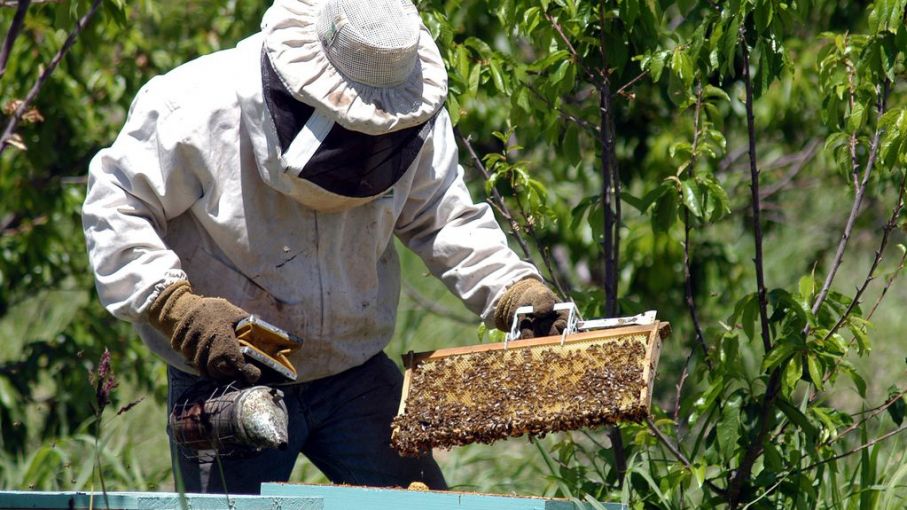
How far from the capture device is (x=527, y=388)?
294 centimetres

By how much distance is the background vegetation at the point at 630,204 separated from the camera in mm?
3412

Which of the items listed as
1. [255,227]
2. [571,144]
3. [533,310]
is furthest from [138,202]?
[571,144]

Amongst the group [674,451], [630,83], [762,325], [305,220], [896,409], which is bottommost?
[674,451]

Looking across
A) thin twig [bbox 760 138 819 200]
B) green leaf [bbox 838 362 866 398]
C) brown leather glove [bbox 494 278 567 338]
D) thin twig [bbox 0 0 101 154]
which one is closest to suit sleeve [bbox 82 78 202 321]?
brown leather glove [bbox 494 278 567 338]

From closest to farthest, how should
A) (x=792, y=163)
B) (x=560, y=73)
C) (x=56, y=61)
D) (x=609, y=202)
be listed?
(x=560, y=73) → (x=609, y=202) → (x=56, y=61) → (x=792, y=163)

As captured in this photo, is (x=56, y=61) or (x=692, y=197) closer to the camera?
(x=692, y=197)

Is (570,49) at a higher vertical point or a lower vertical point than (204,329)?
higher

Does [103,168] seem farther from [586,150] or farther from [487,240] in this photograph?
[586,150]

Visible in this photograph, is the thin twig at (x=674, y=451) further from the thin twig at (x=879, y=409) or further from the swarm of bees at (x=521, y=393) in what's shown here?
the swarm of bees at (x=521, y=393)

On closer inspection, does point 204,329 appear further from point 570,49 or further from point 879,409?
point 879,409

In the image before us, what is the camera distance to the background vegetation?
3.41 m

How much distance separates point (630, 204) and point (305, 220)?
1.12 metres

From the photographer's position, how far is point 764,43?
3303 millimetres

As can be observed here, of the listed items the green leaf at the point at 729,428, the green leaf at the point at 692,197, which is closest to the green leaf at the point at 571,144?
the green leaf at the point at 692,197
